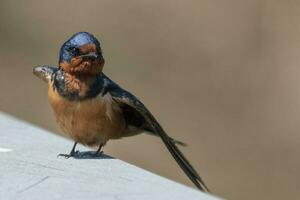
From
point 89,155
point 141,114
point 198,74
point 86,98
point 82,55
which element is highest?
point 82,55

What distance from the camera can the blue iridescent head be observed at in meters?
4.38

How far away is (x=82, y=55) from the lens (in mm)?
4391

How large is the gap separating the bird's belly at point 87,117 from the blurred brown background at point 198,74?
11.7 ft

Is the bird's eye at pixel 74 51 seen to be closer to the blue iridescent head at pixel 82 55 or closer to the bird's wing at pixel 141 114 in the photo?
the blue iridescent head at pixel 82 55

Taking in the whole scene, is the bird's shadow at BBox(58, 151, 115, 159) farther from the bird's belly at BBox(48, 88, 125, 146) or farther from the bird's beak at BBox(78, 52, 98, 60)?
the bird's beak at BBox(78, 52, 98, 60)

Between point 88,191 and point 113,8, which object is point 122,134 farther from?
point 113,8

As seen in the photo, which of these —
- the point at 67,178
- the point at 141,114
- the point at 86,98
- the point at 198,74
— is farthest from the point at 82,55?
the point at 198,74

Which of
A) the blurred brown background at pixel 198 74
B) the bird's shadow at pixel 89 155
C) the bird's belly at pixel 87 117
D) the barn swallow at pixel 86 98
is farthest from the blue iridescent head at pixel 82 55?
the blurred brown background at pixel 198 74

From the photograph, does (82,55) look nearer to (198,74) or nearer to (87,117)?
(87,117)

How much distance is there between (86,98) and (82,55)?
19cm

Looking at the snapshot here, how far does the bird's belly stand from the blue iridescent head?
0.12 meters

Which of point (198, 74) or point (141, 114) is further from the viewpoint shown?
point (198, 74)

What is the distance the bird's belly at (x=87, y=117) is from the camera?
4.49 meters

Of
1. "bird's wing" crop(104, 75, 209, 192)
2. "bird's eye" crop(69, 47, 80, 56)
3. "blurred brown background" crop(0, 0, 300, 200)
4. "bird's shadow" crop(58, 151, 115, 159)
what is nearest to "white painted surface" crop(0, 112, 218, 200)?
"bird's shadow" crop(58, 151, 115, 159)
